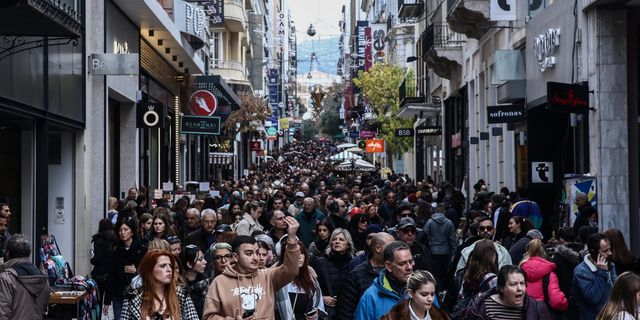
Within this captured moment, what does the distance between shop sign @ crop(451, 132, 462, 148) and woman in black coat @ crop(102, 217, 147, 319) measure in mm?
27357

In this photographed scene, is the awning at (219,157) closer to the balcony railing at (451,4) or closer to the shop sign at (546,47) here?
the balcony railing at (451,4)

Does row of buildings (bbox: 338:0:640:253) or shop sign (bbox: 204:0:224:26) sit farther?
shop sign (bbox: 204:0:224:26)

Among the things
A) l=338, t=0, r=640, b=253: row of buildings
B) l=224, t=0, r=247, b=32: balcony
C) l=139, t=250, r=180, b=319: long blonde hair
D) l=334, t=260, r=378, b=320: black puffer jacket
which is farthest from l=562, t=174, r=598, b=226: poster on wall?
l=224, t=0, r=247, b=32: balcony

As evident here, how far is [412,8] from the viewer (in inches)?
2012

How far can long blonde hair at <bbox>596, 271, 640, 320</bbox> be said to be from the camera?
7645 millimetres

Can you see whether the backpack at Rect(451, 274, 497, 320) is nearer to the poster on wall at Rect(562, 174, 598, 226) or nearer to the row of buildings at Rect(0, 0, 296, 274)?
the row of buildings at Rect(0, 0, 296, 274)

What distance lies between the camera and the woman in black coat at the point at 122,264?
12641mm

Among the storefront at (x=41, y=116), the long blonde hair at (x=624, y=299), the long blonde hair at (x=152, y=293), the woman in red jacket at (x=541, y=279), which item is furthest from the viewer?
the storefront at (x=41, y=116)

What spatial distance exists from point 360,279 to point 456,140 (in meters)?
31.7

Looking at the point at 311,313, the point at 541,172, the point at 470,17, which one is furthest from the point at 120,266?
the point at 470,17

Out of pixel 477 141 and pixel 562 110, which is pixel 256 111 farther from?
pixel 562 110

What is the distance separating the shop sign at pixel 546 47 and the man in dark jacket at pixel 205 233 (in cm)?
967

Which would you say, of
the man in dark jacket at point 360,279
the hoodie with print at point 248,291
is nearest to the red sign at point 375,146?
the man in dark jacket at point 360,279

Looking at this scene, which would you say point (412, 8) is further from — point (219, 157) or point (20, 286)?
point (20, 286)
